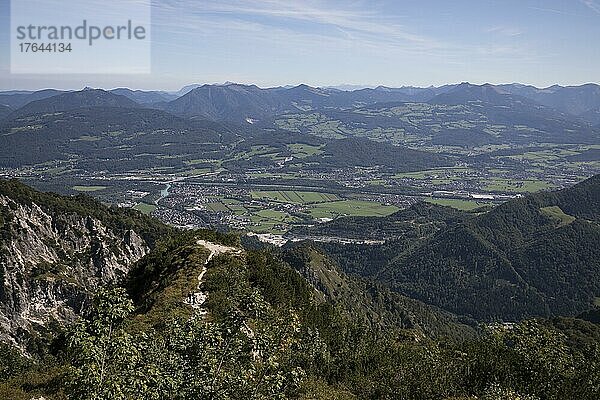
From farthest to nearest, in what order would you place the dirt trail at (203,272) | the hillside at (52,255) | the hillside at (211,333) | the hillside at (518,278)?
the hillside at (518,278) → the hillside at (52,255) → the dirt trail at (203,272) → the hillside at (211,333)

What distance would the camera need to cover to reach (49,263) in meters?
87.5

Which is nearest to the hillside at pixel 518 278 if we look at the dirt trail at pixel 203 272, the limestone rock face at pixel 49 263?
the limestone rock face at pixel 49 263

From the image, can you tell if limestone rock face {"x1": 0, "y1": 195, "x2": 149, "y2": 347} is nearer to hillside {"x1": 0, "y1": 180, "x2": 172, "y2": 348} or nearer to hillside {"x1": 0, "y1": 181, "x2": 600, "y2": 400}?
hillside {"x1": 0, "y1": 180, "x2": 172, "y2": 348}

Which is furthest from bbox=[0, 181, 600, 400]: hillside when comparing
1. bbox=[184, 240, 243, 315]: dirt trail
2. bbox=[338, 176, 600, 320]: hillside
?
bbox=[338, 176, 600, 320]: hillside

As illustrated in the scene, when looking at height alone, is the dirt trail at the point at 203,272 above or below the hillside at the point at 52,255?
above

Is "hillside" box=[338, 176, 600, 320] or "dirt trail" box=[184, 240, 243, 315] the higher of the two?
"dirt trail" box=[184, 240, 243, 315]

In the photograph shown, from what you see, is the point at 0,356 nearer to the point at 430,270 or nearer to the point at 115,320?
the point at 115,320

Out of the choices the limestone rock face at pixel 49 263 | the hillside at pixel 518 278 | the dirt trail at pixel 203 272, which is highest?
the dirt trail at pixel 203 272

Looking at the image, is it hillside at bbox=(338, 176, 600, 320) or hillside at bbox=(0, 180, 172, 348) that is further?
hillside at bbox=(338, 176, 600, 320)

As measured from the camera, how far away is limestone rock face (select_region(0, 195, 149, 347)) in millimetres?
76438

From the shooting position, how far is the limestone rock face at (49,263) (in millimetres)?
76438

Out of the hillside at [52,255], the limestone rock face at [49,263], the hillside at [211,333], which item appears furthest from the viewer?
the hillside at [52,255]

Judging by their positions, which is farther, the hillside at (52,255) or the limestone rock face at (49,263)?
the hillside at (52,255)

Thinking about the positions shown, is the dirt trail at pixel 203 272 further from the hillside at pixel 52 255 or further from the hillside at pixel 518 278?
the hillside at pixel 518 278
